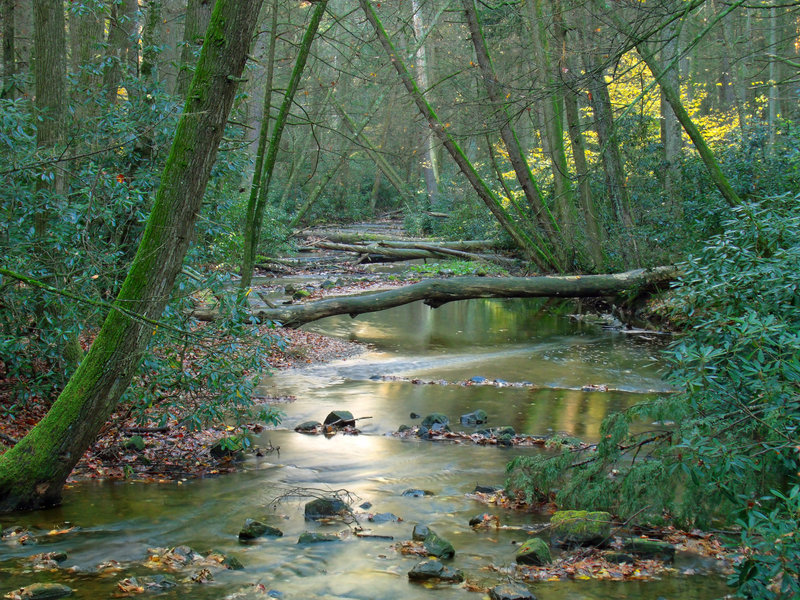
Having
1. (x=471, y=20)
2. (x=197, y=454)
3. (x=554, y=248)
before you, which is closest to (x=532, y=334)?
(x=554, y=248)

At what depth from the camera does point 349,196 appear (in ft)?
141

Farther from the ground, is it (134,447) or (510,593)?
(134,447)

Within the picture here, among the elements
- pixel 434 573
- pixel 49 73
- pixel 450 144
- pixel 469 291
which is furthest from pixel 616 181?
pixel 434 573

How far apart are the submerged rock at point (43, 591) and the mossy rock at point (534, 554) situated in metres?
2.85

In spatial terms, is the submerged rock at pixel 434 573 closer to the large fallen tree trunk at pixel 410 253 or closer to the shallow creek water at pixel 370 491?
the shallow creek water at pixel 370 491

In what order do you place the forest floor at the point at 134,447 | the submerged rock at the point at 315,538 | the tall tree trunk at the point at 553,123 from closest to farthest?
the submerged rock at the point at 315,538 < the forest floor at the point at 134,447 < the tall tree trunk at the point at 553,123

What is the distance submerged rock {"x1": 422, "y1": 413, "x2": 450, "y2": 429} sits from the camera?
8695mm

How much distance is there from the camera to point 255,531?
5.35 m

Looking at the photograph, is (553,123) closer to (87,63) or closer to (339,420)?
(339,420)

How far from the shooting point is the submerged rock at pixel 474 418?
8852mm

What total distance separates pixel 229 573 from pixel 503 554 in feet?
6.24

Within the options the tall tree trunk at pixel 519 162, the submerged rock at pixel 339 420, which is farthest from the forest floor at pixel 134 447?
the tall tree trunk at pixel 519 162

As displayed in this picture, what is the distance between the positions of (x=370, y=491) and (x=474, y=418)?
8.92 feet

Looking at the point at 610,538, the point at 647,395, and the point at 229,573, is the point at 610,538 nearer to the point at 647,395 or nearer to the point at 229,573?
the point at 229,573
